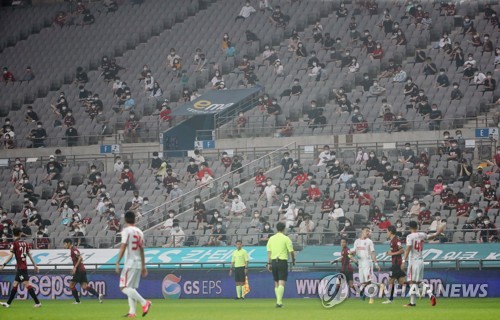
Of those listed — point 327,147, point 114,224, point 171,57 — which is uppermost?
→ point 171,57

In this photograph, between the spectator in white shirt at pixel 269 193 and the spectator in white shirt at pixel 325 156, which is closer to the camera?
the spectator in white shirt at pixel 269 193

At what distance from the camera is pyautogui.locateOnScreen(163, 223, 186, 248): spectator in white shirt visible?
39728 millimetres

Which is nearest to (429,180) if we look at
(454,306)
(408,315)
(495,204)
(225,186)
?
(495,204)

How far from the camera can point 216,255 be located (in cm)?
3759

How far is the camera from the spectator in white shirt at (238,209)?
41312mm

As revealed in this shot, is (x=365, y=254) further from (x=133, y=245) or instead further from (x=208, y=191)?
(x=208, y=191)

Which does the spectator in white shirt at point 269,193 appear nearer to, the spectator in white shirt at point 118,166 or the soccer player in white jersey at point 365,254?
the spectator in white shirt at point 118,166

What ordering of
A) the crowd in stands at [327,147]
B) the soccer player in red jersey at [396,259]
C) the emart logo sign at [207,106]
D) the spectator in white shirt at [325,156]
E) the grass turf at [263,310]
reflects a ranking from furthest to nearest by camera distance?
the emart logo sign at [207,106] → the spectator in white shirt at [325,156] → the crowd in stands at [327,147] → the soccer player in red jersey at [396,259] → the grass turf at [263,310]

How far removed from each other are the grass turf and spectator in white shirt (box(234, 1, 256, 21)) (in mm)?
22700

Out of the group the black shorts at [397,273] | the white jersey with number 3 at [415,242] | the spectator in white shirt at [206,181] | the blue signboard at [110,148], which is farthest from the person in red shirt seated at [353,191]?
the white jersey with number 3 at [415,242]

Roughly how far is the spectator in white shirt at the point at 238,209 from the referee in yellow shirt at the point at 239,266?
289 inches

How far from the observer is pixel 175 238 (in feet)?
132

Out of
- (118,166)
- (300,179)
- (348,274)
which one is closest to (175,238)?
(300,179)

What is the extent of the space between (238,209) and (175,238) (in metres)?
2.74
